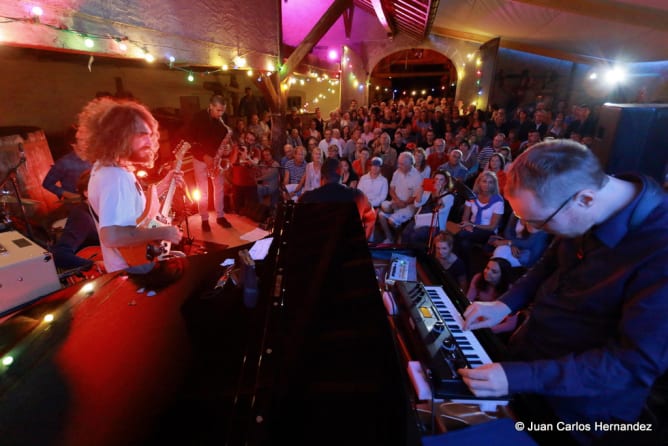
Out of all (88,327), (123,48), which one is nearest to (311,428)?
(88,327)

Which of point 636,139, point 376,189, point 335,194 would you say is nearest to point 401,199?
point 376,189

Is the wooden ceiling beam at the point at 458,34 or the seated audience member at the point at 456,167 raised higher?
the wooden ceiling beam at the point at 458,34

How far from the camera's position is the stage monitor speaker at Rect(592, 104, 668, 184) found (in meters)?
2.75

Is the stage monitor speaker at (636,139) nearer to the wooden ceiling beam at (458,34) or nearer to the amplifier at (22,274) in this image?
the amplifier at (22,274)

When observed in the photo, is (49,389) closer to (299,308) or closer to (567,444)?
(299,308)

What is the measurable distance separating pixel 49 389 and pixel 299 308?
1.10 m

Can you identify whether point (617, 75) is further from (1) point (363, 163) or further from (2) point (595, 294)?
(2) point (595, 294)

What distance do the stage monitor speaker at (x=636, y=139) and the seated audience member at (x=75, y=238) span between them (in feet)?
16.7

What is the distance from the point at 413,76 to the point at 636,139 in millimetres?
23863

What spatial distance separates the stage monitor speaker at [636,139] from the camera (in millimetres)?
2746

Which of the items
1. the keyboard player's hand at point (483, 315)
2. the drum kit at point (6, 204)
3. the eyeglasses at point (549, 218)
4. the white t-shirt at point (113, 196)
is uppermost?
the eyeglasses at point (549, 218)

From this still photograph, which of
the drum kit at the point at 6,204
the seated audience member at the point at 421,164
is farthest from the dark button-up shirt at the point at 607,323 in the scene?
the drum kit at the point at 6,204

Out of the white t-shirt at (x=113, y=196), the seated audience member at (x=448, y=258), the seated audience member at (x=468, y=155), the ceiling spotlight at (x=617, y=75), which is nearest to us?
the white t-shirt at (x=113, y=196)

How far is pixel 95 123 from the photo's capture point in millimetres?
2285
